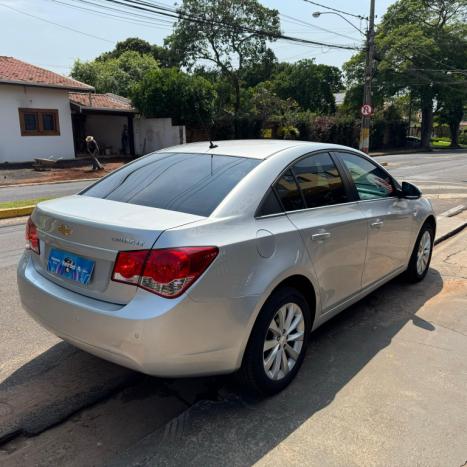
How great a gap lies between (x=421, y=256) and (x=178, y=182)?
3.25m

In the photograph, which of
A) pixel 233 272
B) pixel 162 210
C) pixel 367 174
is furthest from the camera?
pixel 367 174

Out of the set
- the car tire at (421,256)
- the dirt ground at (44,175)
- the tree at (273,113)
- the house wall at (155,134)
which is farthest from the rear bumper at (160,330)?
the tree at (273,113)

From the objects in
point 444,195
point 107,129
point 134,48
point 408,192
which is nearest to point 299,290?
point 408,192

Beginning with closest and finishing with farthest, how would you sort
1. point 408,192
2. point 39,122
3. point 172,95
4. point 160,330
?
point 160,330
point 408,192
point 39,122
point 172,95

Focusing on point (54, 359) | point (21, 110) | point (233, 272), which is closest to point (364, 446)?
point (233, 272)

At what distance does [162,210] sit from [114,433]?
1.32m

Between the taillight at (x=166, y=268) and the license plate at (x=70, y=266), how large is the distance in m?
0.32

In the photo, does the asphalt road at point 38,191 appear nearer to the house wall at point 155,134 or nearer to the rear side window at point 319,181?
the house wall at point 155,134

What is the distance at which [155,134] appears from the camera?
89.9 ft

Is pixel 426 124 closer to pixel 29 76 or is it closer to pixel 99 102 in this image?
pixel 99 102

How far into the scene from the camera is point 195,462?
2.42m

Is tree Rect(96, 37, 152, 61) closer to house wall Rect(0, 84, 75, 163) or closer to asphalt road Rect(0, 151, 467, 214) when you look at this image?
house wall Rect(0, 84, 75, 163)

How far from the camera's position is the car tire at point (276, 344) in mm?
2803

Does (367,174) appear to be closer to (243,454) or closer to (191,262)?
(191,262)
